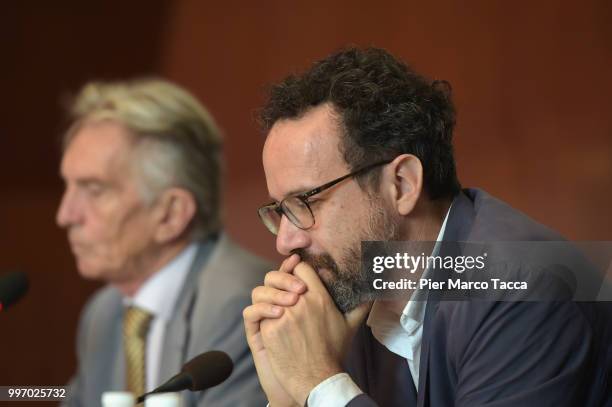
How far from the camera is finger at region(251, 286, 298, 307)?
1.40 m

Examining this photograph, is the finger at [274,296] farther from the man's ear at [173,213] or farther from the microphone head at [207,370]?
the man's ear at [173,213]

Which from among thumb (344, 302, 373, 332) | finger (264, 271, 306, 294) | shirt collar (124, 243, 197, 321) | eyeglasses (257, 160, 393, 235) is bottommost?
shirt collar (124, 243, 197, 321)

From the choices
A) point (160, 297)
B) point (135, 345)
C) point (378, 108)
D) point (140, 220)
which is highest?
point (378, 108)

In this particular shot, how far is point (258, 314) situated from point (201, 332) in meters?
A: 0.66

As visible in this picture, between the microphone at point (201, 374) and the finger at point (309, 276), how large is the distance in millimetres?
179

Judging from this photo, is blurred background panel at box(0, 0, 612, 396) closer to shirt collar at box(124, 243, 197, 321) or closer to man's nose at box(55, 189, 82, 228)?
shirt collar at box(124, 243, 197, 321)

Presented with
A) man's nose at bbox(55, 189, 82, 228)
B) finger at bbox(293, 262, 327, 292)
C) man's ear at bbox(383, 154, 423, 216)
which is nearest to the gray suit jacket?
man's nose at bbox(55, 189, 82, 228)

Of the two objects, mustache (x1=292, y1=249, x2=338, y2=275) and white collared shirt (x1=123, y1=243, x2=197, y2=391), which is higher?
mustache (x1=292, y1=249, x2=338, y2=275)

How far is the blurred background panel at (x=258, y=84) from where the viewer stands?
244 centimetres

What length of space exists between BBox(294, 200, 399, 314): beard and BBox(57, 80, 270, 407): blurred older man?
2.53 feet

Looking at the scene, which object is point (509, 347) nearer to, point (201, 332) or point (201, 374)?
Answer: point (201, 374)

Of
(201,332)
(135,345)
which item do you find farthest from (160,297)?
(201,332)

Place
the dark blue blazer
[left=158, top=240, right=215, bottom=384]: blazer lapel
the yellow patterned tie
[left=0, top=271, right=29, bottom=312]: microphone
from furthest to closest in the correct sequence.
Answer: the yellow patterned tie < [left=158, top=240, right=215, bottom=384]: blazer lapel < [left=0, top=271, right=29, bottom=312]: microphone < the dark blue blazer

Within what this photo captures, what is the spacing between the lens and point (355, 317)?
143cm
